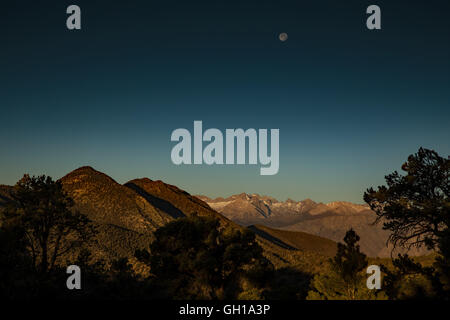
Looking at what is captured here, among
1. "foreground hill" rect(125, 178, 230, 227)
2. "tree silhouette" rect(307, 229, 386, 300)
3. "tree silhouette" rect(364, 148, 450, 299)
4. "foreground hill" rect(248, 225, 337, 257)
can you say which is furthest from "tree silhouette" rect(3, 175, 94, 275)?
"foreground hill" rect(248, 225, 337, 257)

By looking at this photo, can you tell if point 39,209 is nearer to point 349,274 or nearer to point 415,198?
point 349,274

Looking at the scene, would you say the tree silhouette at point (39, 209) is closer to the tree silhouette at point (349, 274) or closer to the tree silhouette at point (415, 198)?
the tree silhouette at point (349, 274)

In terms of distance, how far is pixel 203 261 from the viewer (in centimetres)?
1894

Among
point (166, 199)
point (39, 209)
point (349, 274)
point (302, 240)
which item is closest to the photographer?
point (349, 274)

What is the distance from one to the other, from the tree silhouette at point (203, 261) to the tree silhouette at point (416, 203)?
30.8 feet

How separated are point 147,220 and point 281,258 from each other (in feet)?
95.9

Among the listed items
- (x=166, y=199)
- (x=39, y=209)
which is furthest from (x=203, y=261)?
(x=166, y=199)

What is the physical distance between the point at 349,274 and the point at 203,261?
953 centimetres

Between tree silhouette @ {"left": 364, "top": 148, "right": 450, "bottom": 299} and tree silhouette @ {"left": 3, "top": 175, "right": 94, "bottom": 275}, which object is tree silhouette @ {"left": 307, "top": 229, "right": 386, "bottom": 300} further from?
tree silhouette @ {"left": 3, "top": 175, "right": 94, "bottom": 275}

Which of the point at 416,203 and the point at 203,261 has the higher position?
the point at 416,203

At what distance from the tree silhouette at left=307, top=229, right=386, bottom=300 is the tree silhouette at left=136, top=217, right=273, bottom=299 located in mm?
6915
